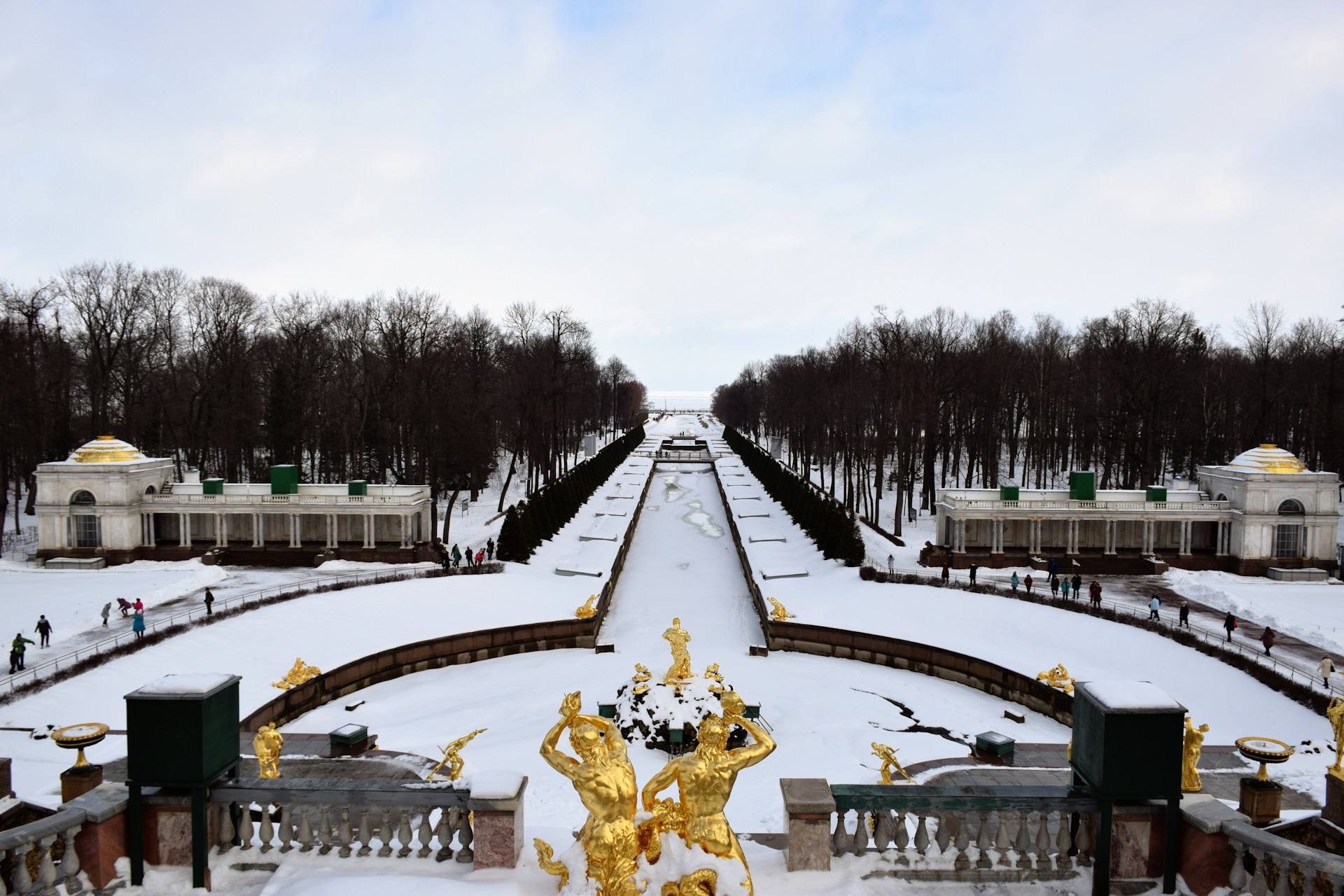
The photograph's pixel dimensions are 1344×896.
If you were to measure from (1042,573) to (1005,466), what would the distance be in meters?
37.4

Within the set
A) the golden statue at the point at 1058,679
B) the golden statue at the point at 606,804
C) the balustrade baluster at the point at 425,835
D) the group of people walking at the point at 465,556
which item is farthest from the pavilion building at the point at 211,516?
the golden statue at the point at 606,804

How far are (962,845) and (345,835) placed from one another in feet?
17.6

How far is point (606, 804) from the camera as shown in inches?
242

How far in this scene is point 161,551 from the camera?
122ft

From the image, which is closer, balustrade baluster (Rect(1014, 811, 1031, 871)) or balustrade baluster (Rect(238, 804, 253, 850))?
balustrade baluster (Rect(1014, 811, 1031, 871))

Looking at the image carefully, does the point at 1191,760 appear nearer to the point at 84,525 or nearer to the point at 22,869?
the point at 22,869

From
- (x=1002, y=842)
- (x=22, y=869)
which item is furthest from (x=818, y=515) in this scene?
(x=22, y=869)

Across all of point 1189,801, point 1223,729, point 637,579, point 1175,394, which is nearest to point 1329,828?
point 1189,801

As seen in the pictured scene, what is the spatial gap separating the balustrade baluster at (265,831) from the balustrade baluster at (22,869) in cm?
162

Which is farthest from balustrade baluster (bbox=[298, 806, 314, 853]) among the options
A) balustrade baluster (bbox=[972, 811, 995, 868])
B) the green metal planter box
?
balustrade baluster (bbox=[972, 811, 995, 868])

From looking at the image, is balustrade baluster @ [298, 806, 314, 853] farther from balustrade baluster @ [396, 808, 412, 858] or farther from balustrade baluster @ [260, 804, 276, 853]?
balustrade baluster @ [396, 808, 412, 858]

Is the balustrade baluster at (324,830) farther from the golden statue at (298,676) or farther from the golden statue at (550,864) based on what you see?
the golden statue at (298,676)

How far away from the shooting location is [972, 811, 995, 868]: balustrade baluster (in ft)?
22.8

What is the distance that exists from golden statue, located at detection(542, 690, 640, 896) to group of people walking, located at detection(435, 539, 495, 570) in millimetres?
28048
